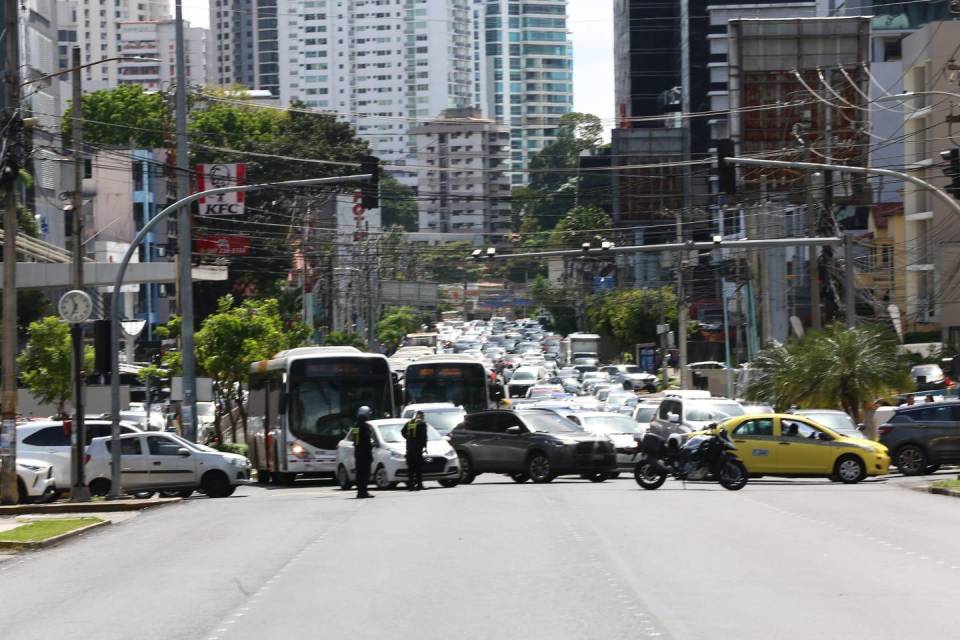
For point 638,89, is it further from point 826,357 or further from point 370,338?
point 826,357

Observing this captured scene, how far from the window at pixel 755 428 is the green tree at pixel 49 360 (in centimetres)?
2609

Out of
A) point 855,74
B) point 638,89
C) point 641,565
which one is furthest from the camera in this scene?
point 638,89

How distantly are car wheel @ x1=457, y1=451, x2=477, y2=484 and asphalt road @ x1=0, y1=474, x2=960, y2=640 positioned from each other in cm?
825

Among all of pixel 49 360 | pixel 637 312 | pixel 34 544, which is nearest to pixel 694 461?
pixel 34 544

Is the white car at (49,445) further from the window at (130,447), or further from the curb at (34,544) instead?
the curb at (34,544)

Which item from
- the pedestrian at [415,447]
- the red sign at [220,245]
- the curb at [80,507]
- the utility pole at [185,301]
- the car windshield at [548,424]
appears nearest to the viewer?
the curb at [80,507]

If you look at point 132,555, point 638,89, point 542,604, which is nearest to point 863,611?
point 542,604

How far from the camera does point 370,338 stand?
360ft

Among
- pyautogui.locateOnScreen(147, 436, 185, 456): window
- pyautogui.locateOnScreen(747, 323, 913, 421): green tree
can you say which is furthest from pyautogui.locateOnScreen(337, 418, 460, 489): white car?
pyautogui.locateOnScreen(747, 323, 913, 421): green tree

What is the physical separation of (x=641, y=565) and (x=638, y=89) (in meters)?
161

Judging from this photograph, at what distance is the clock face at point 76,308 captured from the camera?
30.6 meters

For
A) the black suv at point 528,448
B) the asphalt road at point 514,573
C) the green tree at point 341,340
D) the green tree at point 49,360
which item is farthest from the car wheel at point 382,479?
the green tree at point 341,340

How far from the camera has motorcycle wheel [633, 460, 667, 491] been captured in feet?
101

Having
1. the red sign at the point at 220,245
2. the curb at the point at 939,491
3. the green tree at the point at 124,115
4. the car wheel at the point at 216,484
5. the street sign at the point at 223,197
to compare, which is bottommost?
the car wheel at the point at 216,484
